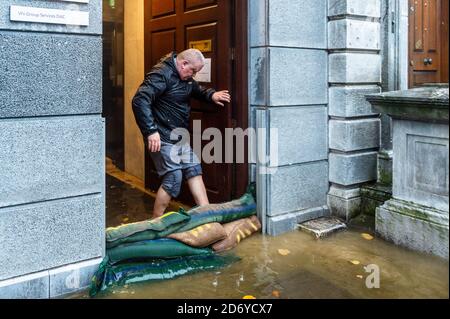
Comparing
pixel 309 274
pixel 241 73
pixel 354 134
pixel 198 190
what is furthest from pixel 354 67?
pixel 309 274

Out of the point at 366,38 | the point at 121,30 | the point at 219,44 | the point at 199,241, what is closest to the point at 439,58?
the point at 366,38

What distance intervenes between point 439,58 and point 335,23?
195cm

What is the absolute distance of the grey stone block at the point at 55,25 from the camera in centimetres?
353

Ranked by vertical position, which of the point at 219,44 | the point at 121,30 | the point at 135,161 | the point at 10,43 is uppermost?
the point at 121,30

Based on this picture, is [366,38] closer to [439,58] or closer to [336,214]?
[439,58]

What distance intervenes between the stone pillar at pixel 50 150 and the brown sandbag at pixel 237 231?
1267mm

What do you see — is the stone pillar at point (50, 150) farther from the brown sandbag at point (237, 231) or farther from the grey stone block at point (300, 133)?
the grey stone block at point (300, 133)

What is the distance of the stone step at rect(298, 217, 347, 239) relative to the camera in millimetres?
5254

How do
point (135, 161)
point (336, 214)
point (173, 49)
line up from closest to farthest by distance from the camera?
point (336, 214), point (173, 49), point (135, 161)

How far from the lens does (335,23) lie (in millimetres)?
5504

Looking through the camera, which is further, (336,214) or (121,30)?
(121,30)

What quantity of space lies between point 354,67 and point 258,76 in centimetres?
119

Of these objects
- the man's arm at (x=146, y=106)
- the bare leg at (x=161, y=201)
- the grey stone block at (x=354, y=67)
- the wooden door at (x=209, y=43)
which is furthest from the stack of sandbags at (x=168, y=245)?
the grey stone block at (x=354, y=67)

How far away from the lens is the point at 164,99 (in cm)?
513
